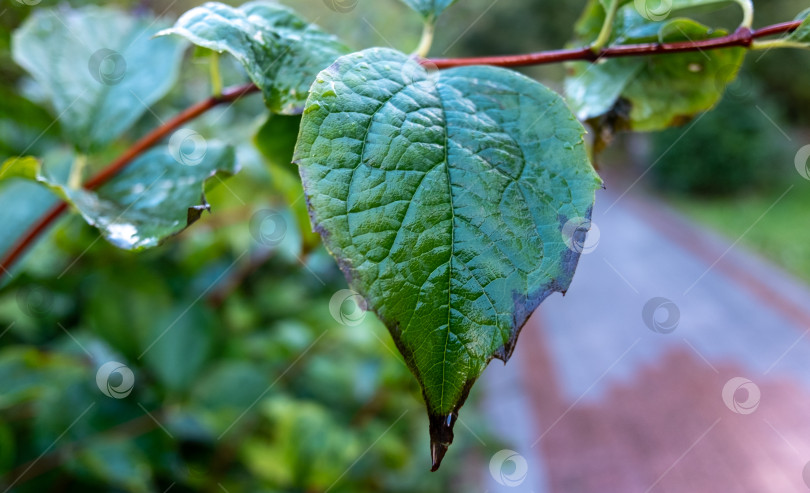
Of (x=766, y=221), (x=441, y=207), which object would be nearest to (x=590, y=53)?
(x=441, y=207)

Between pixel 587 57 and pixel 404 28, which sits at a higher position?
pixel 587 57

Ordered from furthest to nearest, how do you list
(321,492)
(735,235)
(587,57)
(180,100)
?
(735,235) → (180,100) → (321,492) → (587,57)

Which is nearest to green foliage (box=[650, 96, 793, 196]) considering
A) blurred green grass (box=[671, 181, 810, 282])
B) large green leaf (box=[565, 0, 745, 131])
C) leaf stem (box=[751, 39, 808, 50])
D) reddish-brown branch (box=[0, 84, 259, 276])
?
blurred green grass (box=[671, 181, 810, 282])

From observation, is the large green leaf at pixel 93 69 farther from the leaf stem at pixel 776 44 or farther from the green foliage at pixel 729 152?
the green foliage at pixel 729 152

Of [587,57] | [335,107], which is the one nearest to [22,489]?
[335,107]

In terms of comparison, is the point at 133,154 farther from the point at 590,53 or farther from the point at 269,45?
the point at 590,53

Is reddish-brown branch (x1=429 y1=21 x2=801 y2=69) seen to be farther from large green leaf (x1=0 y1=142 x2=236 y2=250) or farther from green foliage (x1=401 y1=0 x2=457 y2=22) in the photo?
large green leaf (x1=0 y1=142 x2=236 y2=250)

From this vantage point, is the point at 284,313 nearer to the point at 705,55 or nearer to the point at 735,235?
the point at 705,55
